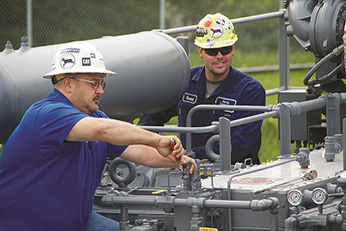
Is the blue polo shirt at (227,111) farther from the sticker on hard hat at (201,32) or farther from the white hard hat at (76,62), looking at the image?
the white hard hat at (76,62)

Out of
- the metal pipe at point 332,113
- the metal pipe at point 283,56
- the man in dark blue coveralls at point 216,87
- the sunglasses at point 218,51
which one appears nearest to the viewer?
the metal pipe at point 332,113

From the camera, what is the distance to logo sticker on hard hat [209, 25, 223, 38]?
834 centimetres

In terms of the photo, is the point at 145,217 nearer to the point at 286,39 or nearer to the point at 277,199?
the point at 277,199

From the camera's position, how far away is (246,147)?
781 cm

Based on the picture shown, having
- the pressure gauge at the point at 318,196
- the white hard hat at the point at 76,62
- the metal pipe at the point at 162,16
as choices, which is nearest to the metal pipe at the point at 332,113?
the pressure gauge at the point at 318,196

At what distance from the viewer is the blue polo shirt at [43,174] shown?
562 cm

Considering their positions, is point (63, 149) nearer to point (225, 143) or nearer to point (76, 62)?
point (76, 62)

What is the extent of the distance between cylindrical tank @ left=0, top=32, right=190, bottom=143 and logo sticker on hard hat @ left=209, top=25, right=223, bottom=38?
0.33m

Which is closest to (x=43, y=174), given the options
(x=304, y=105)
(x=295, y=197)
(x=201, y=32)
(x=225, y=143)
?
(x=225, y=143)

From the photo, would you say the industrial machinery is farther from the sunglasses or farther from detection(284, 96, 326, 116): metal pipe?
the sunglasses

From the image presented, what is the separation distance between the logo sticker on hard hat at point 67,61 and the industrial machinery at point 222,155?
33.9 inches

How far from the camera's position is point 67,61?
5.88 meters

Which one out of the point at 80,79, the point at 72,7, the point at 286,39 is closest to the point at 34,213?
the point at 80,79

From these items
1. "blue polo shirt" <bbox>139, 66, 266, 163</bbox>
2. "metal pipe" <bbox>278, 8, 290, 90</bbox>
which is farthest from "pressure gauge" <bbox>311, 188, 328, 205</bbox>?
"metal pipe" <bbox>278, 8, 290, 90</bbox>
